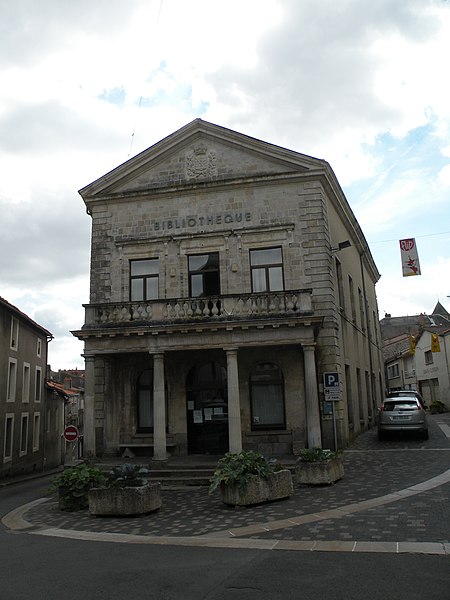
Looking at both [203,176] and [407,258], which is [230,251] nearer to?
[203,176]

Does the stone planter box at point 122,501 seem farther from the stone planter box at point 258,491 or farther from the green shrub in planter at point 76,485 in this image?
the stone planter box at point 258,491

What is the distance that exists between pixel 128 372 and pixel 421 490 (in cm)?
1056

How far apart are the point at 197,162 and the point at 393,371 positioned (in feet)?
139

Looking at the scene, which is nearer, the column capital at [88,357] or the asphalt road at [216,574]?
the asphalt road at [216,574]

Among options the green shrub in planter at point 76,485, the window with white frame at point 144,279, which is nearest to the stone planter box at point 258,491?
the green shrub in planter at point 76,485

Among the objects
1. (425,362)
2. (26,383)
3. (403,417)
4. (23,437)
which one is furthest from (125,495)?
(425,362)

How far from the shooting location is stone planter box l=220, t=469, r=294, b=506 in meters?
10.1

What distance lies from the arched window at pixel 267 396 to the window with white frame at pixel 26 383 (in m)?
15.5

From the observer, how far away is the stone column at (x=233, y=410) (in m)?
14.9

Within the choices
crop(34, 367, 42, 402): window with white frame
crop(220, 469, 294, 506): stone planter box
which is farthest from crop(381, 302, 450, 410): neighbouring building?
crop(220, 469, 294, 506): stone planter box

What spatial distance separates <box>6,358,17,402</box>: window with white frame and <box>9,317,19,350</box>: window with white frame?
0.71 meters

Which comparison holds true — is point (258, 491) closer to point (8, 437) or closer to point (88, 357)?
point (88, 357)

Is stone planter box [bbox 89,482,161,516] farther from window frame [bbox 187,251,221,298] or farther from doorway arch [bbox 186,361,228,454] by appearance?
window frame [bbox 187,251,221,298]

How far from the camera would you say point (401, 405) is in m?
17.7
